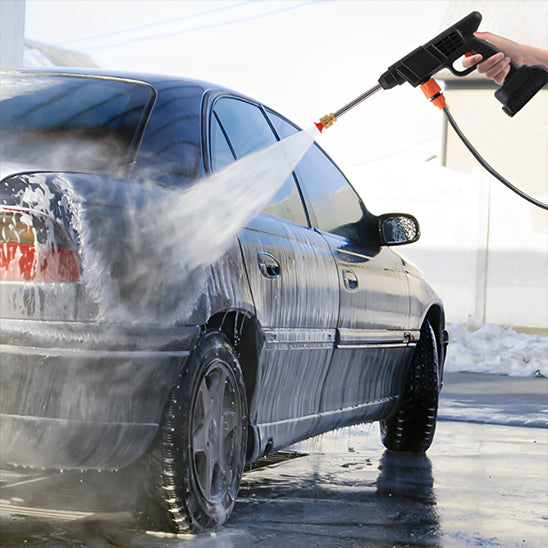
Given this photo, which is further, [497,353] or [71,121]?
[497,353]

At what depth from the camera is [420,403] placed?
19.9ft

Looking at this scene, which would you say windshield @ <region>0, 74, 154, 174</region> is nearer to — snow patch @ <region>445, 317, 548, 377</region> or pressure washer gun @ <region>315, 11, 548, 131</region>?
pressure washer gun @ <region>315, 11, 548, 131</region>

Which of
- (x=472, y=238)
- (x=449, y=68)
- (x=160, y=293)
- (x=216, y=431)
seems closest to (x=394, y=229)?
(x=449, y=68)

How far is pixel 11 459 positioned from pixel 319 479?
230cm

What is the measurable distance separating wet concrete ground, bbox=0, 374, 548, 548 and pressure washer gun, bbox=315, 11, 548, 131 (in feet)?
5.43

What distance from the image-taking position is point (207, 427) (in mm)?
3617

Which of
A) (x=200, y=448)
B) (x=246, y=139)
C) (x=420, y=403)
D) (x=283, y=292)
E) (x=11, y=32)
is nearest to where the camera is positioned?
(x=200, y=448)

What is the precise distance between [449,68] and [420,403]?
6.80 feet

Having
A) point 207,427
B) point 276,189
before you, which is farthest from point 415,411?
point 207,427

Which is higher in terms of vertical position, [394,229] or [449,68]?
[449,68]

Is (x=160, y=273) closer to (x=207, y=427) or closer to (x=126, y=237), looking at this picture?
(x=126, y=237)

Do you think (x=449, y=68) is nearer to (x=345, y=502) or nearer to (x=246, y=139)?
(x=246, y=139)

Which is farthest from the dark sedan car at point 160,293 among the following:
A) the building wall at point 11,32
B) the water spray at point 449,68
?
the building wall at point 11,32

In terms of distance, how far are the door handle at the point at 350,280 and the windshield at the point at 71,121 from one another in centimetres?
131
